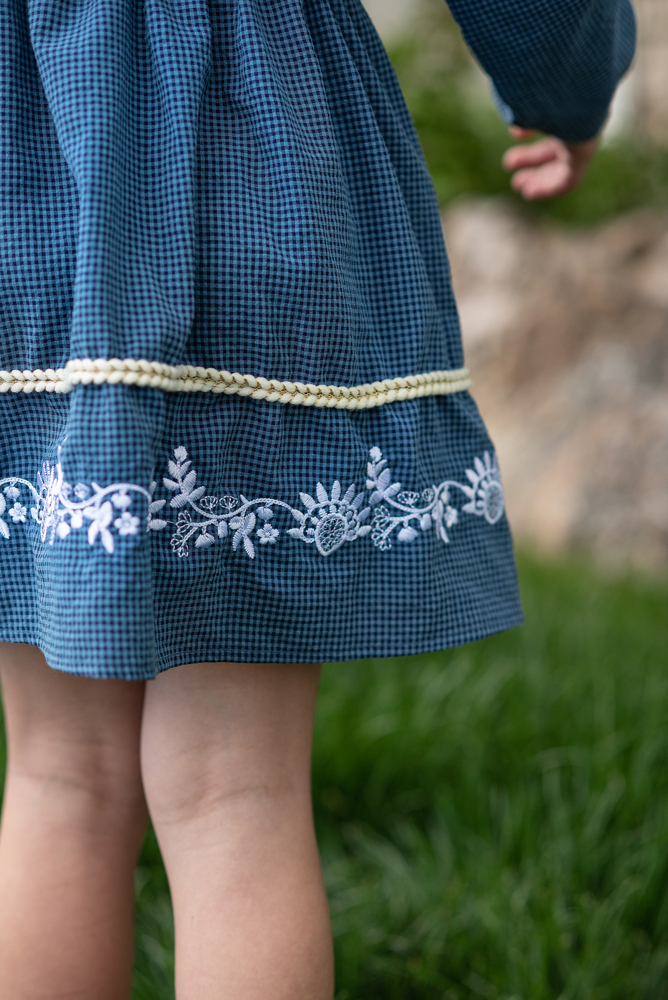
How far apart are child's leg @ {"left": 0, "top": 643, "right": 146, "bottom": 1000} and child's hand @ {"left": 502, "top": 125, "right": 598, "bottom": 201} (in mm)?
688

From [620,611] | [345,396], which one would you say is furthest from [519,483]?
[345,396]

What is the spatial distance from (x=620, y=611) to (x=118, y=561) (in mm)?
1783

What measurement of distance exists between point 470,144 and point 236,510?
329cm

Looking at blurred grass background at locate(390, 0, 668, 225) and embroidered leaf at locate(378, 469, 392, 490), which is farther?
blurred grass background at locate(390, 0, 668, 225)

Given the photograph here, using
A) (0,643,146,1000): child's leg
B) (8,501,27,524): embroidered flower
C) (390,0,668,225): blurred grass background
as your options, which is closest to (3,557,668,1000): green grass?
(0,643,146,1000): child's leg

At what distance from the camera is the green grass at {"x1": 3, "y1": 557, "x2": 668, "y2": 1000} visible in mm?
903

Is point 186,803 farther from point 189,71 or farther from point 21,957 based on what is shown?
point 189,71

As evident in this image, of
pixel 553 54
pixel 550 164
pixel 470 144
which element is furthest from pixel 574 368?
pixel 553 54

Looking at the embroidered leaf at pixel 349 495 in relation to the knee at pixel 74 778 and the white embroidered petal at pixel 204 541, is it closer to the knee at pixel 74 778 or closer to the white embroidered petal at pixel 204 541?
the white embroidered petal at pixel 204 541

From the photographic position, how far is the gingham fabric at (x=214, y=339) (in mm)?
500

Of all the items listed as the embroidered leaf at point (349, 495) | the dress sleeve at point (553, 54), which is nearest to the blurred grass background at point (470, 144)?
the dress sleeve at point (553, 54)

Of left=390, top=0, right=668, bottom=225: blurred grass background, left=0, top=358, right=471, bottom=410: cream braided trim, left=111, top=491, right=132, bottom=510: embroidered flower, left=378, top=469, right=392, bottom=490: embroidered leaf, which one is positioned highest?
left=390, top=0, right=668, bottom=225: blurred grass background

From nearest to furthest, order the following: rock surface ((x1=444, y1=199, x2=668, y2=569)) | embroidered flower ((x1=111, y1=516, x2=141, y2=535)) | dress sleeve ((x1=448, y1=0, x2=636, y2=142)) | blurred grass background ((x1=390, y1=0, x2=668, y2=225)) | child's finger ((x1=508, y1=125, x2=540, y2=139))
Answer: embroidered flower ((x1=111, y1=516, x2=141, y2=535))
dress sleeve ((x1=448, y1=0, x2=636, y2=142))
child's finger ((x1=508, y1=125, x2=540, y2=139))
rock surface ((x1=444, y1=199, x2=668, y2=569))
blurred grass background ((x1=390, y1=0, x2=668, y2=225))

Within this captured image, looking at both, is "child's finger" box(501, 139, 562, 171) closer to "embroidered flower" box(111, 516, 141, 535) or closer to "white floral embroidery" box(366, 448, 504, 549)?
"white floral embroidery" box(366, 448, 504, 549)
